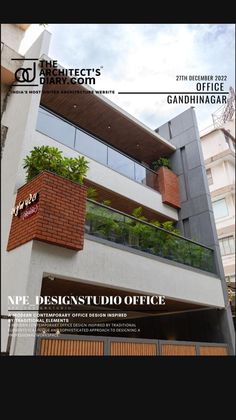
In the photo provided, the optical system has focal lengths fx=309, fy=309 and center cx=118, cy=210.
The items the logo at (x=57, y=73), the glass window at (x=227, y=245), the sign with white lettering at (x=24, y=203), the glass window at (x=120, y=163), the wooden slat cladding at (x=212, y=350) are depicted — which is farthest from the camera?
the glass window at (x=227, y=245)

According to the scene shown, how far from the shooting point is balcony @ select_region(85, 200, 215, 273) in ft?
21.9

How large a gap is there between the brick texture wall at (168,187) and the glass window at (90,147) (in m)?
2.58

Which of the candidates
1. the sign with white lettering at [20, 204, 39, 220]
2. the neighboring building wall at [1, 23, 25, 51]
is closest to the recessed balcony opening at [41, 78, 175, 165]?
the sign with white lettering at [20, 204, 39, 220]

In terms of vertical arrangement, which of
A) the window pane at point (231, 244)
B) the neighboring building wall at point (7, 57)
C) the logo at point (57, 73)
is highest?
the logo at point (57, 73)

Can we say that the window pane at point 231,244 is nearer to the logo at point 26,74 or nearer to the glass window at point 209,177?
the glass window at point 209,177

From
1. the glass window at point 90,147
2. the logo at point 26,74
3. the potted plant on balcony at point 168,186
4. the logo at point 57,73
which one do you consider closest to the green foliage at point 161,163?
the potted plant on balcony at point 168,186

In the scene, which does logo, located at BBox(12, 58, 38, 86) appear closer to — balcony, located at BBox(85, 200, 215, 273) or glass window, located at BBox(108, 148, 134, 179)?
balcony, located at BBox(85, 200, 215, 273)

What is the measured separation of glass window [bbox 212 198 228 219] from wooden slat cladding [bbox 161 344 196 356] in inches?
174

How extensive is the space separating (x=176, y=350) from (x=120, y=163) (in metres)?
5.74

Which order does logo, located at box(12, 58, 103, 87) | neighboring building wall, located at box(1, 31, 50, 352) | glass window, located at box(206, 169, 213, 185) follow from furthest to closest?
1. glass window, located at box(206, 169, 213, 185)
2. logo, located at box(12, 58, 103, 87)
3. neighboring building wall, located at box(1, 31, 50, 352)

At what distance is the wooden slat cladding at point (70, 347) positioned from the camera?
463cm

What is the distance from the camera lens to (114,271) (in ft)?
21.0
